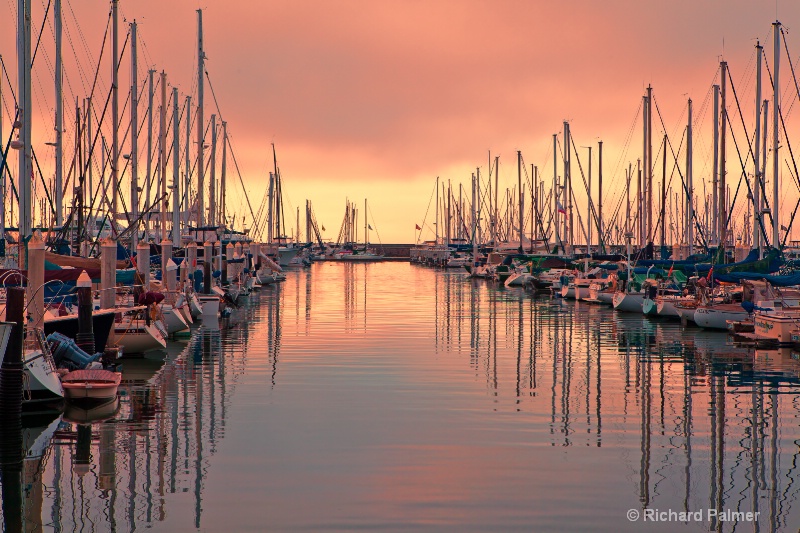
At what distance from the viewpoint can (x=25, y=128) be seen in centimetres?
2958

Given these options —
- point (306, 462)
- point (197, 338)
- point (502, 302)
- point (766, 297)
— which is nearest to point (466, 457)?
point (306, 462)

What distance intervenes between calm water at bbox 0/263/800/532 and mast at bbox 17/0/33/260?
5144mm

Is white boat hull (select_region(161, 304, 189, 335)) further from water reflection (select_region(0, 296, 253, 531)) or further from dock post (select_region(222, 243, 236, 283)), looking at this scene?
dock post (select_region(222, 243, 236, 283))

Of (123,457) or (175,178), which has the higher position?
(175,178)

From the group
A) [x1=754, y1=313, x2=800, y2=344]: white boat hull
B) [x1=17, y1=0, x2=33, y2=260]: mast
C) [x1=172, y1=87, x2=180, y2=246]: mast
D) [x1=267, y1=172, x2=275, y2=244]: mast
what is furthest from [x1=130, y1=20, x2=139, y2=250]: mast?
[x1=267, y1=172, x2=275, y2=244]: mast

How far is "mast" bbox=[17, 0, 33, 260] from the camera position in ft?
93.7

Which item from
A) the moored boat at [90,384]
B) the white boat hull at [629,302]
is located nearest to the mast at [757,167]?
the white boat hull at [629,302]

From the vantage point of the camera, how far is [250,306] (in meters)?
64.4

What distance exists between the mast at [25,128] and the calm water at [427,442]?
5.14m

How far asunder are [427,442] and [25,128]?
52.2 feet

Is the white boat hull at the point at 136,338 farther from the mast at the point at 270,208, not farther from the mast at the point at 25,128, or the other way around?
the mast at the point at 270,208

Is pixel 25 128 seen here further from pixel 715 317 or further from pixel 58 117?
pixel 715 317

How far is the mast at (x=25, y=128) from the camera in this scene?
93.7 ft

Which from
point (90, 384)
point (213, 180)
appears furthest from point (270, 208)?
point (90, 384)
